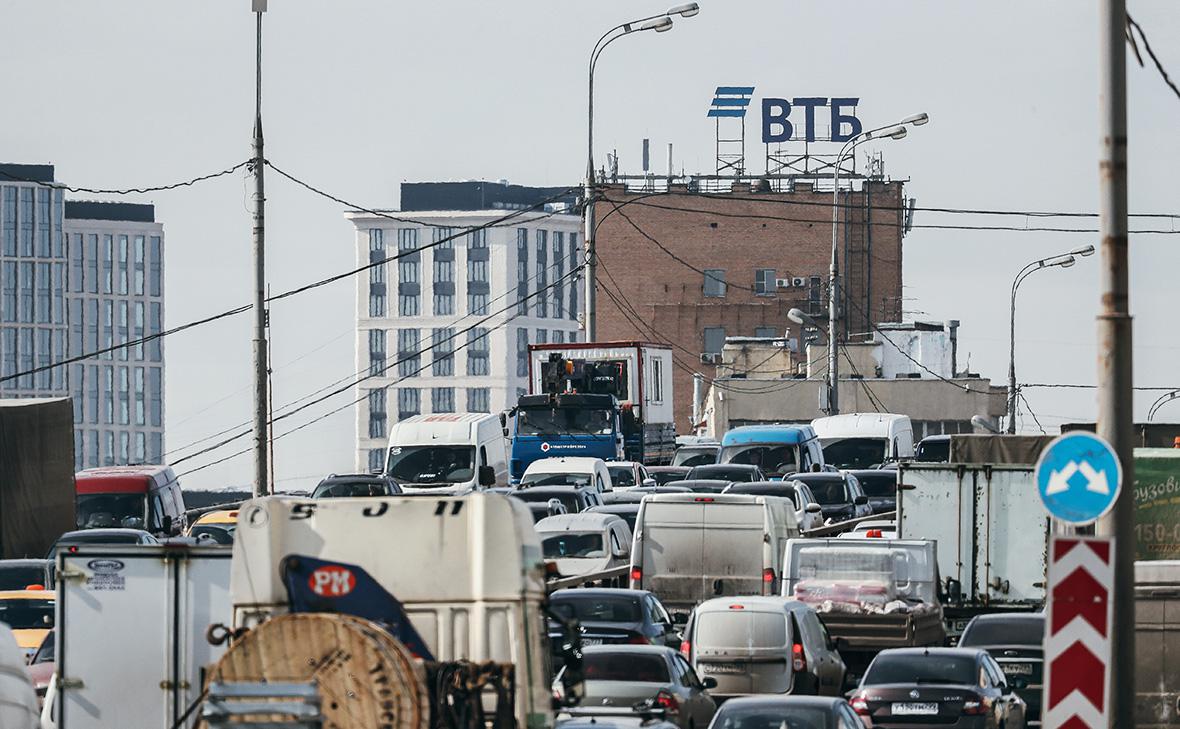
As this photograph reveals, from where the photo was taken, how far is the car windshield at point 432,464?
4578cm

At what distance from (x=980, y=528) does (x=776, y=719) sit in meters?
14.3

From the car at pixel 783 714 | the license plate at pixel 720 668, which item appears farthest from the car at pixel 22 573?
the car at pixel 783 714

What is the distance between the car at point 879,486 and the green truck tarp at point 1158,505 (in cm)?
1459

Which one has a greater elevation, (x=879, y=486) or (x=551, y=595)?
(x=879, y=486)

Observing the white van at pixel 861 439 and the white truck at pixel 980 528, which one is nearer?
the white truck at pixel 980 528

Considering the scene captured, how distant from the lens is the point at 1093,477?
12.3 m

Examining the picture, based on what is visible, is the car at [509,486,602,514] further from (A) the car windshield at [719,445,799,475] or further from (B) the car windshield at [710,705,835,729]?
(B) the car windshield at [710,705,835,729]

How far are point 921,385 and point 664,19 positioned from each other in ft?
157

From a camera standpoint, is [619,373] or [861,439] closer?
[861,439]

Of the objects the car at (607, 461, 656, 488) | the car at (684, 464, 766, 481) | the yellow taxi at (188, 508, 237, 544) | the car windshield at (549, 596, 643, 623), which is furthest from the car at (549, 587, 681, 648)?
the car at (607, 461, 656, 488)

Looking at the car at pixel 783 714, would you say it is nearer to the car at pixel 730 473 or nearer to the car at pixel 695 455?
the car at pixel 730 473

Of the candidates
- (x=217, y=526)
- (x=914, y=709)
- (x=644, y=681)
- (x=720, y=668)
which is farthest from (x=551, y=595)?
(x=217, y=526)

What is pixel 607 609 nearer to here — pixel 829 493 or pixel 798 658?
pixel 798 658

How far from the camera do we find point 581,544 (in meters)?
31.4
